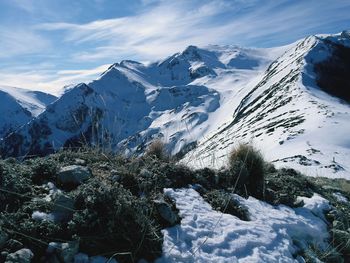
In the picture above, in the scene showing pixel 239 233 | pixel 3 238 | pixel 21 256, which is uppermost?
pixel 3 238

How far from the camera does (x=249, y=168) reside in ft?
26.7

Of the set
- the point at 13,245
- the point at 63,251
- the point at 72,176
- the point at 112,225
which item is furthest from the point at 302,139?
the point at 13,245

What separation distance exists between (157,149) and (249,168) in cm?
194

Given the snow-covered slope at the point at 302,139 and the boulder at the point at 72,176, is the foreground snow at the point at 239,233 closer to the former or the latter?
the boulder at the point at 72,176

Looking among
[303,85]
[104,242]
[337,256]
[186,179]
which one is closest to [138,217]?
[104,242]

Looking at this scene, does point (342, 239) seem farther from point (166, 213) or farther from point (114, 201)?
point (114, 201)

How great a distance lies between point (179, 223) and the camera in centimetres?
607

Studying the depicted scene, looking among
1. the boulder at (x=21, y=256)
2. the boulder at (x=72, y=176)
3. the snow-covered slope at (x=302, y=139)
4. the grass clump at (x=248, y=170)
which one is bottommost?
the snow-covered slope at (x=302, y=139)

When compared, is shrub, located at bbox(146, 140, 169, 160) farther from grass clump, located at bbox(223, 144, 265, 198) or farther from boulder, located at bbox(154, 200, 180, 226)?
boulder, located at bbox(154, 200, 180, 226)

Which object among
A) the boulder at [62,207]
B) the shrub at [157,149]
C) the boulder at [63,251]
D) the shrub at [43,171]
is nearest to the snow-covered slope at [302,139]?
the shrub at [157,149]

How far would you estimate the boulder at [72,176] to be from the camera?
6.21 metres

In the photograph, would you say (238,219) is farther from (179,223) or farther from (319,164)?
(319,164)

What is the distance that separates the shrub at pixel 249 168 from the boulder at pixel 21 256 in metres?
4.21

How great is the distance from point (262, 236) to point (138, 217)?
73.3 inches
